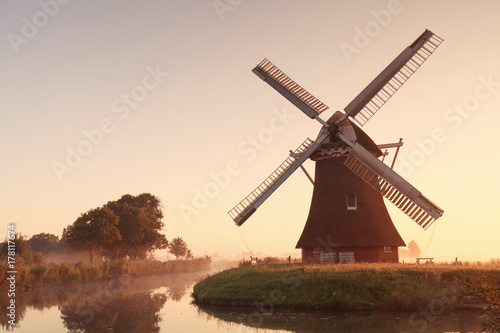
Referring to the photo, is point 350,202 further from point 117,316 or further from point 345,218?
point 117,316

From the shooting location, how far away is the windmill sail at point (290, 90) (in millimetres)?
30969

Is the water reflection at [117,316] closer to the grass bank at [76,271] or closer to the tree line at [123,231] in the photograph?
the grass bank at [76,271]

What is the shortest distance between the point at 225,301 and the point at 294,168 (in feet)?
32.5

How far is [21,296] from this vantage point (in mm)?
33250

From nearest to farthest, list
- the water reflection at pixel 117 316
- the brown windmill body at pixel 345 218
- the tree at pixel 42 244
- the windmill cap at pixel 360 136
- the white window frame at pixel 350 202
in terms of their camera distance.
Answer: the water reflection at pixel 117 316 < the brown windmill body at pixel 345 218 < the white window frame at pixel 350 202 < the windmill cap at pixel 360 136 < the tree at pixel 42 244

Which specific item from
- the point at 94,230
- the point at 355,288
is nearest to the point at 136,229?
the point at 94,230

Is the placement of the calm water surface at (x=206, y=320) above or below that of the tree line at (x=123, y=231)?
below

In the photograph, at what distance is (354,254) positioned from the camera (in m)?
29.9

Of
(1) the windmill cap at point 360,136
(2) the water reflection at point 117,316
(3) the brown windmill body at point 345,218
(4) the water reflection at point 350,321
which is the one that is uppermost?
(1) the windmill cap at point 360,136

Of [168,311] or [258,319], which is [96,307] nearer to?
[168,311]

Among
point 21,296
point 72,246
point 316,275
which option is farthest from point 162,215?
point 316,275

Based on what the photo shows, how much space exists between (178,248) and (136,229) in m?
18.1

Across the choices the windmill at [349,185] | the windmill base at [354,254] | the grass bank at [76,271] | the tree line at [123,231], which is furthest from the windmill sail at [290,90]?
the tree line at [123,231]

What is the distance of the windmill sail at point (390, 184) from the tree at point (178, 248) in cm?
5921
